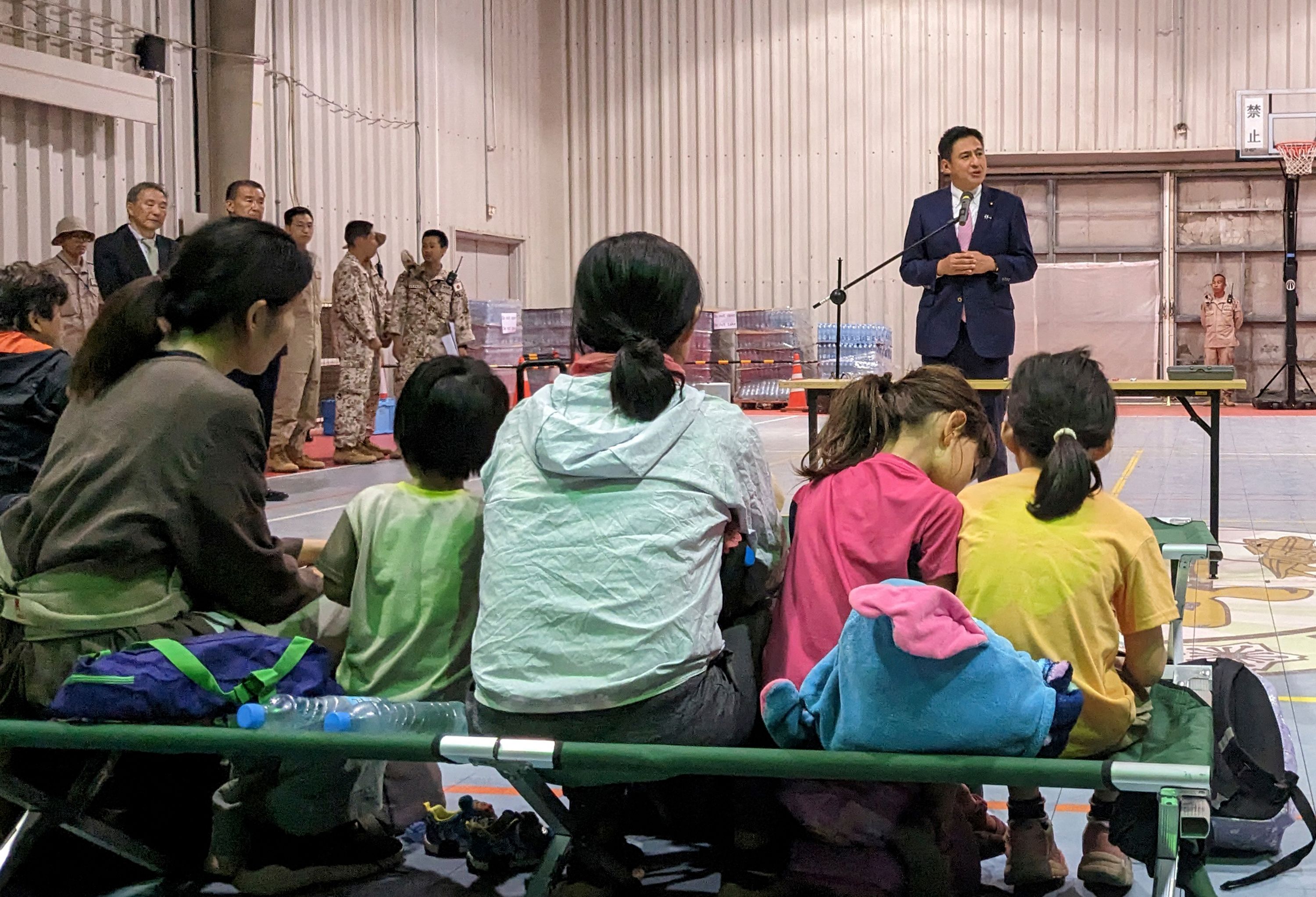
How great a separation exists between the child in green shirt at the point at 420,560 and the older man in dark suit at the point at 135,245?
18.5 feet

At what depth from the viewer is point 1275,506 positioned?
6848 millimetres

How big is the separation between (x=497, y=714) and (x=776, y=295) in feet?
50.7

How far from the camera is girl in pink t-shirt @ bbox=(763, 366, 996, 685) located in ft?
7.12

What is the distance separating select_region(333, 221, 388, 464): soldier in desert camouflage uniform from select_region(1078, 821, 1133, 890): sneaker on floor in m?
7.90

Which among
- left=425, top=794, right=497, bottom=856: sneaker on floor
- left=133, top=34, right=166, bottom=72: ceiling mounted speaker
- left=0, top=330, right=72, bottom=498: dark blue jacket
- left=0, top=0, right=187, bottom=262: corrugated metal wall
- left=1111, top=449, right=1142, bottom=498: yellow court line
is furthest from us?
left=133, top=34, right=166, bottom=72: ceiling mounted speaker

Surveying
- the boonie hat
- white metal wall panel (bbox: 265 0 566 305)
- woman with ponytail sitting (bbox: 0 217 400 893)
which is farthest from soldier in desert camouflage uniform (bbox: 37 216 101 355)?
woman with ponytail sitting (bbox: 0 217 400 893)

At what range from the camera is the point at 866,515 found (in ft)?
7.12

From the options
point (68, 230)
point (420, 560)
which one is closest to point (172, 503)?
point (420, 560)

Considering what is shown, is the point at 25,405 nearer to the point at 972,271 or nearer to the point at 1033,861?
the point at 1033,861

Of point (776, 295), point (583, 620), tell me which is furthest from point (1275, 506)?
point (776, 295)

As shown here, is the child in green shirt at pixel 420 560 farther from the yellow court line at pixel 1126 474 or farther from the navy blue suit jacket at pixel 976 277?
Answer: the yellow court line at pixel 1126 474

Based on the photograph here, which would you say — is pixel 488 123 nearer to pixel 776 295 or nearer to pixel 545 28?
pixel 545 28

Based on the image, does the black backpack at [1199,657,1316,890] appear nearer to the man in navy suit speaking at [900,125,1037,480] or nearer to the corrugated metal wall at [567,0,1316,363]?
the man in navy suit speaking at [900,125,1037,480]

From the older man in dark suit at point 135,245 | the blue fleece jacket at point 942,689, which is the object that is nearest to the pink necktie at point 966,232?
the blue fleece jacket at point 942,689
